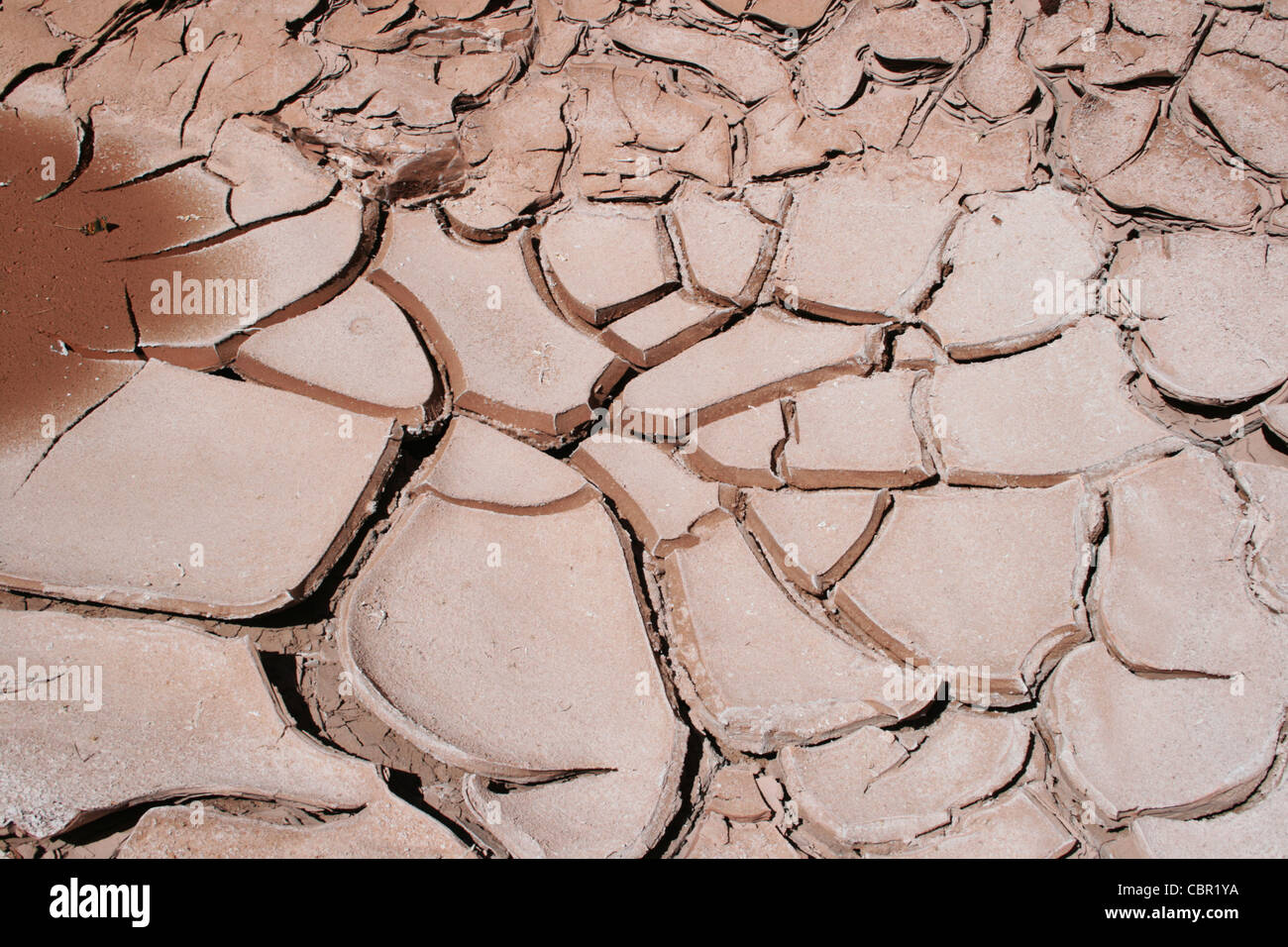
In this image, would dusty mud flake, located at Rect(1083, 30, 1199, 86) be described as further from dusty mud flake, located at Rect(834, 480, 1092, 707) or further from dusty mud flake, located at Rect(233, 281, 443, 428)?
dusty mud flake, located at Rect(233, 281, 443, 428)

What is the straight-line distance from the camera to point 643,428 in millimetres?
1869

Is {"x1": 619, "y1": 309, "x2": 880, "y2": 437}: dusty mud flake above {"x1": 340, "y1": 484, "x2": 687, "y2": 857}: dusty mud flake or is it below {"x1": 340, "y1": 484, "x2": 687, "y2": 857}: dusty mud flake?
above

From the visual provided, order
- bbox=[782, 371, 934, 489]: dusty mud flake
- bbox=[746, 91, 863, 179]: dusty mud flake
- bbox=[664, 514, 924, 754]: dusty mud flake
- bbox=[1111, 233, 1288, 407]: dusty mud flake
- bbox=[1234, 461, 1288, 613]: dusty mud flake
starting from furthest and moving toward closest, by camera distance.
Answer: bbox=[746, 91, 863, 179]: dusty mud flake, bbox=[1111, 233, 1288, 407]: dusty mud flake, bbox=[782, 371, 934, 489]: dusty mud flake, bbox=[1234, 461, 1288, 613]: dusty mud flake, bbox=[664, 514, 924, 754]: dusty mud flake

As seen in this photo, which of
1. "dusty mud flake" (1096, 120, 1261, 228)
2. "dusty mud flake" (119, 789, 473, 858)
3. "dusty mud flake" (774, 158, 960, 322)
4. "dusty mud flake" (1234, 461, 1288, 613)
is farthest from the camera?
"dusty mud flake" (1096, 120, 1261, 228)

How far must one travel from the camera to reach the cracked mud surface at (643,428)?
4.88ft

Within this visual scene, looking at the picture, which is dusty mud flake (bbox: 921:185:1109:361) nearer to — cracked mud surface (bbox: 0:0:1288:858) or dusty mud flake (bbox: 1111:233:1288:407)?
cracked mud surface (bbox: 0:0:1288:858)

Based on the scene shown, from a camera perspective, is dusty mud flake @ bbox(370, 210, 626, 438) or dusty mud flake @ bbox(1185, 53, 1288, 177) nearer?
dusty mud flake @ bbox(370, 210, 626, 438)

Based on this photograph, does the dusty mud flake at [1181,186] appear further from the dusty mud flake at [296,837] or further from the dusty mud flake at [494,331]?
the dusty mud flake at [296,837]

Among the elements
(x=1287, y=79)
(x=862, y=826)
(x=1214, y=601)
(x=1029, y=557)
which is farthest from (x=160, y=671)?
(x=1287, y=79)

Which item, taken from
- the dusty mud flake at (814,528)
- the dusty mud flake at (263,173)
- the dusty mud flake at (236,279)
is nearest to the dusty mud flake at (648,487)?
the dusty mud flake at (814,528)

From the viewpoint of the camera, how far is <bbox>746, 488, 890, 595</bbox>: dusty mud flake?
169 centimetres

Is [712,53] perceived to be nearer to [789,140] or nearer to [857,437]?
[789,140]

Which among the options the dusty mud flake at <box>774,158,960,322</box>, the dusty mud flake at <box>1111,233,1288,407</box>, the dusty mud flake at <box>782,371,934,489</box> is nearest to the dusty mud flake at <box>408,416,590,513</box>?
the dusty mud flake at <box>782,371,934,489</box>

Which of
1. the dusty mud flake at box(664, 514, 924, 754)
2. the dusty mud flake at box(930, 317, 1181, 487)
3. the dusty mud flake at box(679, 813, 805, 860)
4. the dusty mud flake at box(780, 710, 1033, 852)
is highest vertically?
the dusty mud flake at box(930, 317, 1181, 487)
